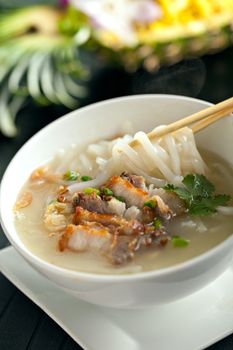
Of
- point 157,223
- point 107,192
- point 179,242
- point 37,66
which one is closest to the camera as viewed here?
point 179,242

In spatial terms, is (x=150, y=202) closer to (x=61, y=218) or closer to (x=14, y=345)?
(x=61, y=218)

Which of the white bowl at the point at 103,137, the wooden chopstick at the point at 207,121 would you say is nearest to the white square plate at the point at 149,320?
the white bowl at the point at 103,137

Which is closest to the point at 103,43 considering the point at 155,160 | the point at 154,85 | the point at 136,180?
A: the point at 154,85

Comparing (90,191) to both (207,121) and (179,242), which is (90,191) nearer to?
(179,242)

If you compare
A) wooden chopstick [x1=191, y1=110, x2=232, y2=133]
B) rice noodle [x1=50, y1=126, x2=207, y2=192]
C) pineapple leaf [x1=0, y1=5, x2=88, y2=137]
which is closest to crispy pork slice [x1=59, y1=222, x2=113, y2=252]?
rice noodle [x1=50, y1=126, x2=207, y2=192]

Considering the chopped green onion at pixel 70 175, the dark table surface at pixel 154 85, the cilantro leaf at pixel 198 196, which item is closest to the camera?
the cilantro leaf at pixel 198 196

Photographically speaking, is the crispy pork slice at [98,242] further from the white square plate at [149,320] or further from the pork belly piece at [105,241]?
the white square plate at [149,320]

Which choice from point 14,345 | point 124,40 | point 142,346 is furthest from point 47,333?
point 124,40
